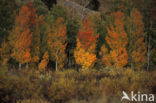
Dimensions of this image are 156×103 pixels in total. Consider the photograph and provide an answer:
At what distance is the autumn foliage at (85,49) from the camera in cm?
2064

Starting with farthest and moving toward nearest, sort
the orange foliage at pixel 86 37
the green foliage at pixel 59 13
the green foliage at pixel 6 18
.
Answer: the green foliage at pixel 59 13
the orange foliage at pixel 86 37
the green foliage at pixel 6 18

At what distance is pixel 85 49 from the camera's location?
21.2 metres

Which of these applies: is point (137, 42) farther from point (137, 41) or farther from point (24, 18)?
point (24, 18)

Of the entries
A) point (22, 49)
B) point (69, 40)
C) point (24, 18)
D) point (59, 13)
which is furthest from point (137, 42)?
point (24, 18)

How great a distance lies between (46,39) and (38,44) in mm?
1608

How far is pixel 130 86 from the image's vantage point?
8805 millimetres

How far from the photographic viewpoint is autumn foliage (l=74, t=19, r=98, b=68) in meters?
20.6

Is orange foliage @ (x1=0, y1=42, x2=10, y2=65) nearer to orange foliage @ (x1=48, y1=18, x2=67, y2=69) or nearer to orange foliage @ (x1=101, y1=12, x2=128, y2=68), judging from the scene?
orange foliage @ (x1=48, y1=18, x2=67, y2=69)

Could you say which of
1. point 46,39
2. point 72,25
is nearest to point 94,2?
point 72,25

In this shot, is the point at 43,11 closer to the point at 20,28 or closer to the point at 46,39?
the point at 46,39

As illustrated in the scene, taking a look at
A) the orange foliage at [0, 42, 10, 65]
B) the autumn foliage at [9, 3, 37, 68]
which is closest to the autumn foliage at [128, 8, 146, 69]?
the autumn foliage at [9, 3, 37, 68]

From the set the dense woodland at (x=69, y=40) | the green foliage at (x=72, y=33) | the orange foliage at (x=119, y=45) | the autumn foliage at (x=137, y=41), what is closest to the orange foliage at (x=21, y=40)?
the dense woodland at (x=69, y=40)

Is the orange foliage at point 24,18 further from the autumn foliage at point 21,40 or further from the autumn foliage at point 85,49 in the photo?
the autumn foliage at point 85,49

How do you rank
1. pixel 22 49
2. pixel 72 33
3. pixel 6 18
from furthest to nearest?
pixel 72 33 < pixel 6 18 < pixel 22 49
